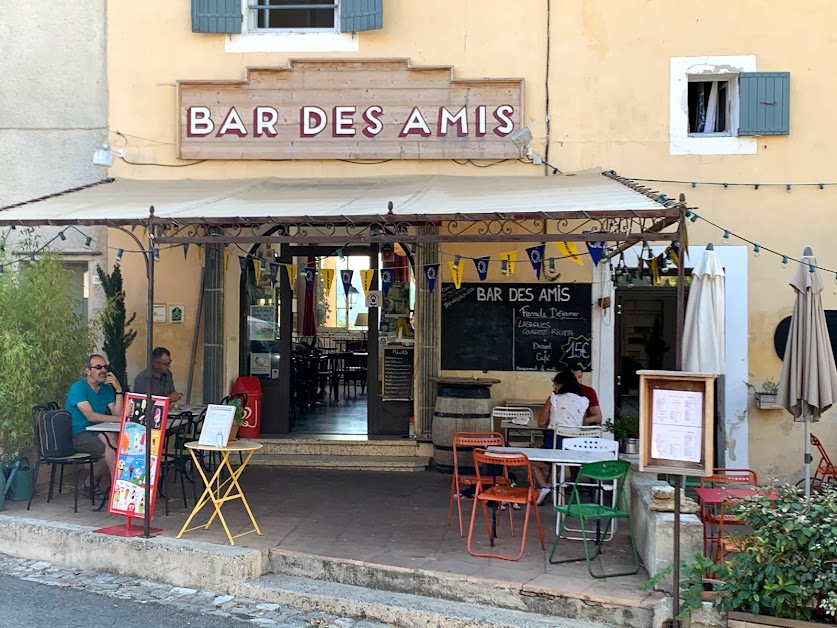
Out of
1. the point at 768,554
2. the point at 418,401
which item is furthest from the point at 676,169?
the point at 768,554

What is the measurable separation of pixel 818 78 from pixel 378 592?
22.3ft

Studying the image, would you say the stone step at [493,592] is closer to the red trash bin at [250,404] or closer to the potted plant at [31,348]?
the potted plant at [31,348]

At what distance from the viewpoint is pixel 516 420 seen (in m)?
8.67

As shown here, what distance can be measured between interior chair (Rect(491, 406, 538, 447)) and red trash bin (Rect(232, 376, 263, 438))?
115 inches

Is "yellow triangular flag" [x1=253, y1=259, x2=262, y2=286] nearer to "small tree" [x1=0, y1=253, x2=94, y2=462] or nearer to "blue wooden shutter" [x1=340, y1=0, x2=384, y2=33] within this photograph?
"small tree" [x1=0, y1=253, x2=94, y2=462]

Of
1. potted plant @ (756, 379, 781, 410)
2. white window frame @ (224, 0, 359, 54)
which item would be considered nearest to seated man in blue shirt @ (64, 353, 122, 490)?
white window frame @ (224, 0, 359, 54)

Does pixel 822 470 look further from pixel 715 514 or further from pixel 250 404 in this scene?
pixel 250 404

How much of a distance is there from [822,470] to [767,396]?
87 cm

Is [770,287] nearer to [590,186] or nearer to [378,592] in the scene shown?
[590,186]

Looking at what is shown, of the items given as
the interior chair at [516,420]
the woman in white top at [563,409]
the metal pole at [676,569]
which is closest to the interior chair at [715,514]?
the metal pole at [676,569]

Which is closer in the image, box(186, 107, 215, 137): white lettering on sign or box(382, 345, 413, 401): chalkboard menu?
box(186, 107, 215, 137): white lettering on sign

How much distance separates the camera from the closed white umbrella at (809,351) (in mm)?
6609

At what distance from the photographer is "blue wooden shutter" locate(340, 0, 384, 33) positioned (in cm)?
887

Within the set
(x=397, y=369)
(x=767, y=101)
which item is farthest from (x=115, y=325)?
(x=767, y=101)
